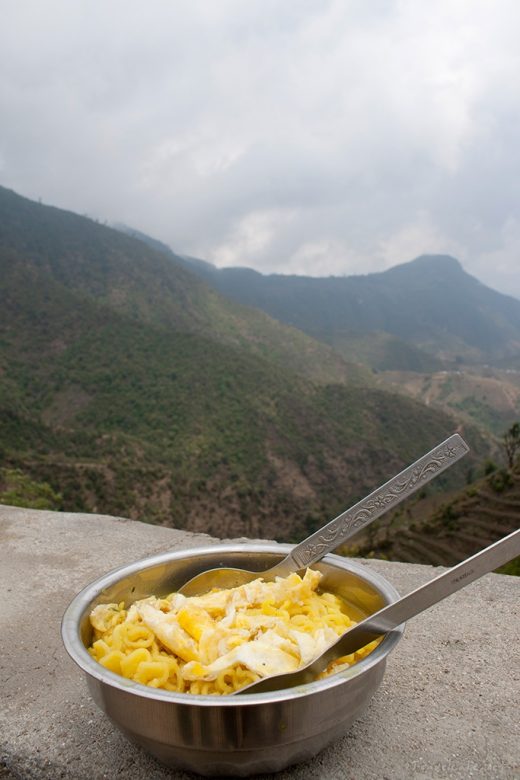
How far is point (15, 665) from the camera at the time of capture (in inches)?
83.8

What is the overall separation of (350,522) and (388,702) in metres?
0.62

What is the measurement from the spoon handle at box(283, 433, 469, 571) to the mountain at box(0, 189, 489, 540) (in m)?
16.2

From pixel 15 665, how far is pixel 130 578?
778mm

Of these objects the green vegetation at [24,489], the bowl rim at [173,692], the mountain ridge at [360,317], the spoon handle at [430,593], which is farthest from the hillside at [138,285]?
the mountain ridge at [360,317]

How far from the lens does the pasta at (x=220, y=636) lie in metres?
1.33

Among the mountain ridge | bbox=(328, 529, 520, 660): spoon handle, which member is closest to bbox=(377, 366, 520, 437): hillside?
bbox=(328, 529, 520, 660): spoon handle

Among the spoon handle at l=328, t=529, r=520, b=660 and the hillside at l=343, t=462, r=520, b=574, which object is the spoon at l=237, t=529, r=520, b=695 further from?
the hillside at l=343, t=462, r=520, b=574

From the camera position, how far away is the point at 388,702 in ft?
5.90

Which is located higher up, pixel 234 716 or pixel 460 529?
pixel 234 716

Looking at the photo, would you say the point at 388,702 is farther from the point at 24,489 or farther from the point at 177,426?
the point at 177,426

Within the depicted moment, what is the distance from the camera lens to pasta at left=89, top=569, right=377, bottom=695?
1.33m

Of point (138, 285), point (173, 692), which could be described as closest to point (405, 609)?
point (173, 692)

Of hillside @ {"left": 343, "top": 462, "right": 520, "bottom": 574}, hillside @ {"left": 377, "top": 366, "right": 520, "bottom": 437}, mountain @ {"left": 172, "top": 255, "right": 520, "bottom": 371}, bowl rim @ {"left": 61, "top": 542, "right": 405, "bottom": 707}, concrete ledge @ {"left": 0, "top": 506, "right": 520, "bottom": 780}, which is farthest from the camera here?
mountain @ {"left": 172, "top": 255, "right": 520, "bottom": 371}

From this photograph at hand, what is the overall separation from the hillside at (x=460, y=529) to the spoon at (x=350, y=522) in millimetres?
15919
